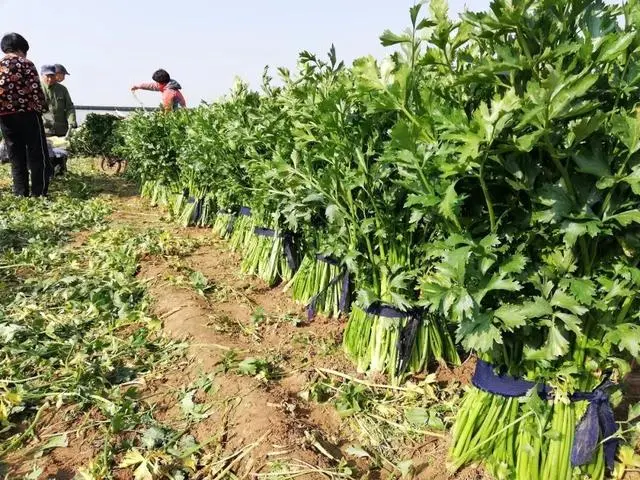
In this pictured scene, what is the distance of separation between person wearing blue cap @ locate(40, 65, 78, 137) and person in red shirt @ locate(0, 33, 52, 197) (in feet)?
6.73

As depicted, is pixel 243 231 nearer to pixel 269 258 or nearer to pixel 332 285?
pixel 269 258


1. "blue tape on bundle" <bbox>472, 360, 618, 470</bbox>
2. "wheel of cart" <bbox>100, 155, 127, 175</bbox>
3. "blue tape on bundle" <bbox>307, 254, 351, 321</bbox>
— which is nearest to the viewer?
"blue tape on bundle" <bbox>472, 360, 618, 470</bbox>

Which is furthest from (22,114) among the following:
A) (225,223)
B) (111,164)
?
(111,164)

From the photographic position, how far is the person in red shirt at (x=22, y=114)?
8078 mm

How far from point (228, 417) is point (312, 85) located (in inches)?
88.1

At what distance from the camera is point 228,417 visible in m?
2.85

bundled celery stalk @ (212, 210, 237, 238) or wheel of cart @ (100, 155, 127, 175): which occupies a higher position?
wheel of cart @ (100, 155, 127, 175)

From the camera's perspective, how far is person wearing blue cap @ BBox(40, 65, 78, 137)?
10.4 m

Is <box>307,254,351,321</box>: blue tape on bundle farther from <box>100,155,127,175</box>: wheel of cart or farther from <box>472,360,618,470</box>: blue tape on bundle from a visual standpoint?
<box>100,155,127,175</box>: wheel of cart

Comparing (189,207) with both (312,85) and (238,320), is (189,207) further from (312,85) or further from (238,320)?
(312,85)

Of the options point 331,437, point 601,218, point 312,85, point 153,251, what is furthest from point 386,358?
point 153,251

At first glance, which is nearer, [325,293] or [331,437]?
[331,437]

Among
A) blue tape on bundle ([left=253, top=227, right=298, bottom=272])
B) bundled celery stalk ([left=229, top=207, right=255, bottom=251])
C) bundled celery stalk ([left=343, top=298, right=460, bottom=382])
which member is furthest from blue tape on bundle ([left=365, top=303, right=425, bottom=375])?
bundled celery stalk ([left=229, top=207, right=255, bottom=251])

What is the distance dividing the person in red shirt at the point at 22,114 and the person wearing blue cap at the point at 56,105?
2052 millimetres
